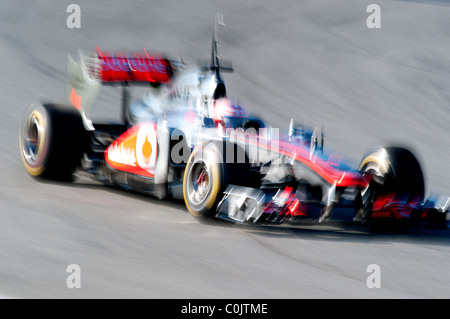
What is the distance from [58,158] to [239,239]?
2929 millimetres

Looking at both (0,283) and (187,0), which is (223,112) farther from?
(187,0)

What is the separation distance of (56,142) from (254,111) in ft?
20.5

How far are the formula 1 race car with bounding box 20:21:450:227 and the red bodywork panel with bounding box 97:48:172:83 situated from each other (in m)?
0.01

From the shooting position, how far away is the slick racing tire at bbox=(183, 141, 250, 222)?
643 centimetres

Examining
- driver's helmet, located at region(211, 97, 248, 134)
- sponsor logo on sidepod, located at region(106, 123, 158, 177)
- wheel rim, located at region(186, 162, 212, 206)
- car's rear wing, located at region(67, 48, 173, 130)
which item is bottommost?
wheel rim, located at region(186, 162, 212, 206)

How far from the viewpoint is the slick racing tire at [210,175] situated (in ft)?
21.1

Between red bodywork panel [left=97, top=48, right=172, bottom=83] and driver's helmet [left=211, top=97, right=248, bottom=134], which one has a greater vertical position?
red bodywork panel [left=97, top=48, right=172, bottom=83]

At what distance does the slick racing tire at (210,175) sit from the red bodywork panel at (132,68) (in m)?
1.69

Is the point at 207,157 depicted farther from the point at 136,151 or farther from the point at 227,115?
the point at 136,151

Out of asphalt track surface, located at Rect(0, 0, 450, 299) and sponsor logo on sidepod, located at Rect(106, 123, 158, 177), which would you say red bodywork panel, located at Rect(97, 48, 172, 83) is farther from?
asphalt track surface, located at Rect(0, 0, 450, 299)

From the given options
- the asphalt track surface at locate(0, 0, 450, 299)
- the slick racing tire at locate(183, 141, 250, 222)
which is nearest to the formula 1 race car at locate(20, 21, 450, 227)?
the slick racing tire at locate(183, 141, 250, 222)

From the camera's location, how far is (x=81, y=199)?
766 cm

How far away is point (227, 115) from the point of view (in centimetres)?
762

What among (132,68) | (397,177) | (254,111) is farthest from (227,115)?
(254,111)
